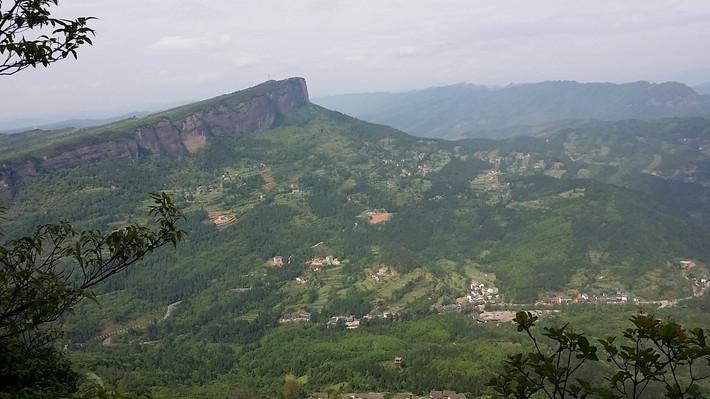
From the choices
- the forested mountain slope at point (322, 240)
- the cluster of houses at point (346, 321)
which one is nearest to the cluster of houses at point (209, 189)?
the forested mountain slope at point (322, 240)

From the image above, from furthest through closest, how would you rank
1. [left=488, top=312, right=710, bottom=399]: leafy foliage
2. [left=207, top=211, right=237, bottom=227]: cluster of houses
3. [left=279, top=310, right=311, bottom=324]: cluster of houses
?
[left=207, top=211, right=237, bottom=227]: cluster of houses → [left=279, top=310, right=311, bottom=324]: cluster of houses → [left=488, top=312, right=710, bottom=399]: leafy foliage

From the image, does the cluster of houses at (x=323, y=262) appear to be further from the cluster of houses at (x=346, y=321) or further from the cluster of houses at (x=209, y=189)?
the cluster of houses at (x=209, y=189)

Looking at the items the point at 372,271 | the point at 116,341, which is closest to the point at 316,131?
the point at 372,271

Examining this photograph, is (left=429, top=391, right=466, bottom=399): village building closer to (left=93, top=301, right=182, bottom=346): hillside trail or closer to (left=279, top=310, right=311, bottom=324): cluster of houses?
(left=279, top=310, right=311, bottom=324): cluster of houses

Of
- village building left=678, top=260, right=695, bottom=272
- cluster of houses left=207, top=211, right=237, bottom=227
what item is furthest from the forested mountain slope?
village building left=678, top=260, right=695, bottom=272

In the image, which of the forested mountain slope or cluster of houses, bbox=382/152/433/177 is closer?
the forested mountain slope
